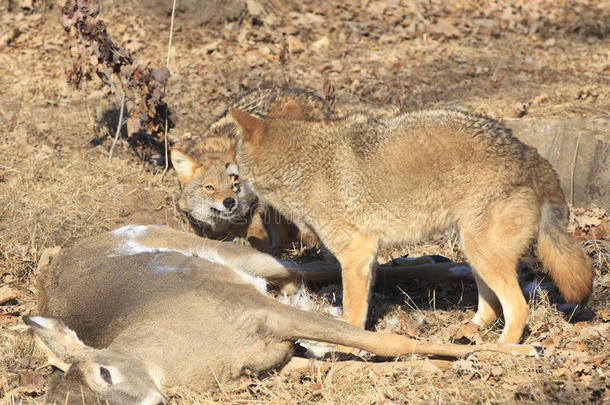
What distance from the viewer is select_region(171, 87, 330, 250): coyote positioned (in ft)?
22.8

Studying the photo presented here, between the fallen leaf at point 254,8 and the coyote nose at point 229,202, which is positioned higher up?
the fallen leaf at point 254,8

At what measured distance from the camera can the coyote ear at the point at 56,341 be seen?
3744mm

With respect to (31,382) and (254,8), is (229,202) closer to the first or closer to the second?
(31,382)

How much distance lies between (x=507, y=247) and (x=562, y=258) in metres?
0.45

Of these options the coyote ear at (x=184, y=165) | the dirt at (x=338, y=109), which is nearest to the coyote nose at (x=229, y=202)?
the coyote ear at (x=184, y=165)

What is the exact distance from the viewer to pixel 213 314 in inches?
165

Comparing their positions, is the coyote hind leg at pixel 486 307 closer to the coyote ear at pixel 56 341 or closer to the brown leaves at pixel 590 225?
the brown leaves at pixel 590 225

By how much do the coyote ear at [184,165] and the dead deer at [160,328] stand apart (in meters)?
1.88

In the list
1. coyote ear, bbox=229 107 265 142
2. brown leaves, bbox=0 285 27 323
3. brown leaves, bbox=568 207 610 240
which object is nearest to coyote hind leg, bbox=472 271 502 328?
brown leaves, bbox=568 207 610 240

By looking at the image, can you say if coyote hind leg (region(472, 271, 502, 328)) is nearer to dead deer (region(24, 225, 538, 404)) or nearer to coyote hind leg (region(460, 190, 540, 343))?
coyote hind leg (region(460, 190, 540, 343))

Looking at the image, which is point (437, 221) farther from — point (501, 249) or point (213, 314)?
point (213, 314)

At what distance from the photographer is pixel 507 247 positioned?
14.3 ft

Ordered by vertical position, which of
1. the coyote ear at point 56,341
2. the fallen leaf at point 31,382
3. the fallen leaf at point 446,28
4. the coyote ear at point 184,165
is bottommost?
the fallen leaf at point 31,382

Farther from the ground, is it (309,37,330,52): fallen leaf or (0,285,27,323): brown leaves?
(309,37,330,52): fallen leaf
